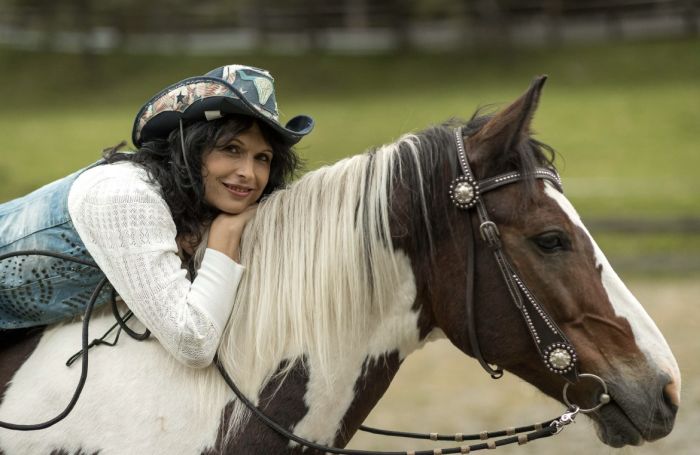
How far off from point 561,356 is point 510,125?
66 centimetres

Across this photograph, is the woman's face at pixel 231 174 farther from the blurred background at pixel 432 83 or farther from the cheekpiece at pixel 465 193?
the blurred background at pixel 432 83

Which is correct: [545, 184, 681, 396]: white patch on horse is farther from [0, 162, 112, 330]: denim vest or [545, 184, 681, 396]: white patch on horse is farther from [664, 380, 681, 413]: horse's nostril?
[0, 162, 112, 330]: denim vest

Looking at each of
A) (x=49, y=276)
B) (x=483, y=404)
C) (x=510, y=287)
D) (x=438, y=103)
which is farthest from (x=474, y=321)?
(x=438, y=103)

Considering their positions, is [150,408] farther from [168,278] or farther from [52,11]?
[52,11]

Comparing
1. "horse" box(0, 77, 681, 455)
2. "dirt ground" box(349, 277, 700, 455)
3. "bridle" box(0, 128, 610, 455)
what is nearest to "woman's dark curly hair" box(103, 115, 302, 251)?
"horse" box(0, 77, 681, 455)

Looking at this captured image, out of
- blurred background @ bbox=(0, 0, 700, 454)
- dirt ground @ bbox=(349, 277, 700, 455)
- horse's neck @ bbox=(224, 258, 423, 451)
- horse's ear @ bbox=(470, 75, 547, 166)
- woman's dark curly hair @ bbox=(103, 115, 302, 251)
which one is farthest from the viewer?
blurred background @ bbox=(0, 0, 700, 454)

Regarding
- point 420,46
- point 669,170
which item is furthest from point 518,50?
point 669,170

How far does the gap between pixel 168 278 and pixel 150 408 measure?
14.3 inches

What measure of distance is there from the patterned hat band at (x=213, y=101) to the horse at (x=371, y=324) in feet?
1.00

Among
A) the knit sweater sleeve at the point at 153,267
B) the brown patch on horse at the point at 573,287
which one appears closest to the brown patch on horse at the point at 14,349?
the knit sweater sleeve at the point at 153,267

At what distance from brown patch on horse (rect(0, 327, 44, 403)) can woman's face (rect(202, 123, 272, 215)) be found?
26.4 inches

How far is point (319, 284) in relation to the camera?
A: 2.48m

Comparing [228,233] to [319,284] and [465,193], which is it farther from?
[465,193]

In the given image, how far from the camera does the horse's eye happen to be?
7.84 ft
